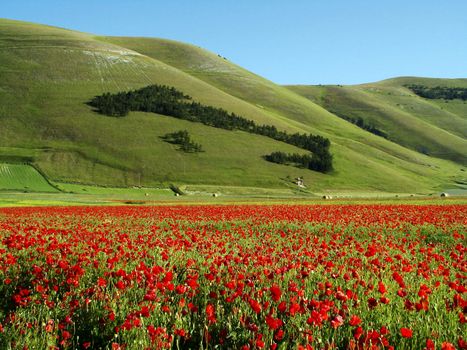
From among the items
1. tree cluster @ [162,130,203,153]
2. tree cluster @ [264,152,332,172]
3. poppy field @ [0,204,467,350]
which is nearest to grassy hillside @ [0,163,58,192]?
tree cluster @ [162,130,203,153]

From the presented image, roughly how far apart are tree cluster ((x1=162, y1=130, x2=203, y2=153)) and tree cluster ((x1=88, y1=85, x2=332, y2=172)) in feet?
48.1

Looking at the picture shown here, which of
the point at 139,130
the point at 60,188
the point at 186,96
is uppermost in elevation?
the point at 186,96

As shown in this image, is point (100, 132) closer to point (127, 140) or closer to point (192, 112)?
point (127, 140)

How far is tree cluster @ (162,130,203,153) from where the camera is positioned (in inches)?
5453

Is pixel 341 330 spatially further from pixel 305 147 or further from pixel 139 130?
pixel 305 147

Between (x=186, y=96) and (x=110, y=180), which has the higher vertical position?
(x=186, y=96)

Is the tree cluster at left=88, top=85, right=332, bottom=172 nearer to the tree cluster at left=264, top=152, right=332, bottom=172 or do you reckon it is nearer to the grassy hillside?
the tree cluster at left=264, top=152, right=332, bottom=172

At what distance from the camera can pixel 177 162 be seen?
131 m

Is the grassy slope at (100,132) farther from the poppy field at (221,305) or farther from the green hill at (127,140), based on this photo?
the poppy field at (221,305)

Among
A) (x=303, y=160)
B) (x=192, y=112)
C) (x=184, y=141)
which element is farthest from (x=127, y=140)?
(x=303, y=160)

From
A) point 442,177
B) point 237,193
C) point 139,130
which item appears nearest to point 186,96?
point 139,130

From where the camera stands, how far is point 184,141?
14062 centimetres

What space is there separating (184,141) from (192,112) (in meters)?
21.9

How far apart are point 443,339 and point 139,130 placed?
14211 centimetres
